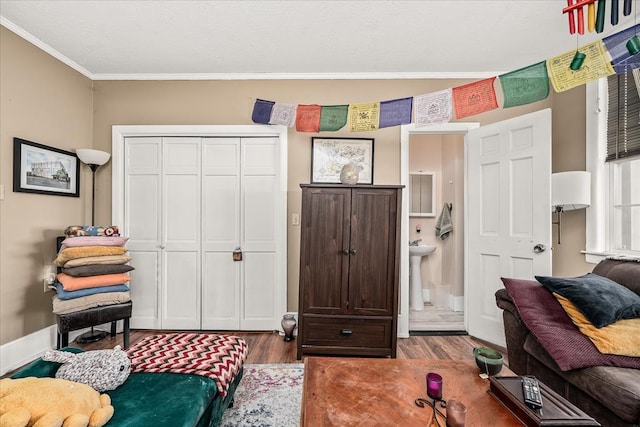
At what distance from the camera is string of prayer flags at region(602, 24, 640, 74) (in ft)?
5.45

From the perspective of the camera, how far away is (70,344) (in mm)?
2711

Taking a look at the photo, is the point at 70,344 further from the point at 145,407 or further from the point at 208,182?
the point at 145,407

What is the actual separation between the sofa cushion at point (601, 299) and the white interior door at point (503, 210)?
79 cm

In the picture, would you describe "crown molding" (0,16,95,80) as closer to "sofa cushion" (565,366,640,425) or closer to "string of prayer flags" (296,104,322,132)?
"string of prayer flags" (296,104,322,132)

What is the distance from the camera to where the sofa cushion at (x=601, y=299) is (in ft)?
4.92

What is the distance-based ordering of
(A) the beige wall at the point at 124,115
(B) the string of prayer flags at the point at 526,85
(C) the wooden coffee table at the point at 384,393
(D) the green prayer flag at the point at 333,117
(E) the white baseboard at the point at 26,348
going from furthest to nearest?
(D) the green prayer flag at the point at 333,117
(A) the beige wall at the point at 124,115
(E) the white baseboard at the point at 26,348
(B) the string of prayer flags at the point at 526,85
(C) the wooden coffee table at the point at 384,393

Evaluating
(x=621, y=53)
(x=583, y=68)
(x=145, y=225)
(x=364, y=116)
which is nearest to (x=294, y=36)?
(x=364, y=116)

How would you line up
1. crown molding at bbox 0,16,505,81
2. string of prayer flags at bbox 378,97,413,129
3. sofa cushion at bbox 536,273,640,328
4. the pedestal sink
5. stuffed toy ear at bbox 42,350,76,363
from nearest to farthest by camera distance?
stuffed toy ear at bbox 42,350,76,363 → sofa cushion at bbox 536,273,640,328 → string of prayer flags at bbox 378,97,413,129 → crown molding at bbox 0,16,505,81 → the pedestal sink

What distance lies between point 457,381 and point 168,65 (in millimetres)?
3459

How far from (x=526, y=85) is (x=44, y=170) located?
3937 millimetres

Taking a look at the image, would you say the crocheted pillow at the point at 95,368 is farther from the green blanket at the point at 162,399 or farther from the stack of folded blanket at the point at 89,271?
the stack of folded blanket at the point at 89,271

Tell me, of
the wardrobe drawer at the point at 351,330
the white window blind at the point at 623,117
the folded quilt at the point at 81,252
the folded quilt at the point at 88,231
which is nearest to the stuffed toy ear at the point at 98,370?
the folded quilt at the point at 81,252

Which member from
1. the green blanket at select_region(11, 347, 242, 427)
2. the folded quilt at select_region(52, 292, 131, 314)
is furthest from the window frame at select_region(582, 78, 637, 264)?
the folded quilt at select_region(52, 292, 131, 314)

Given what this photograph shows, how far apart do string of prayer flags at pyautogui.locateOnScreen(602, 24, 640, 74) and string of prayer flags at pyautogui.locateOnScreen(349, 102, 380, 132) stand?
1.52 m
